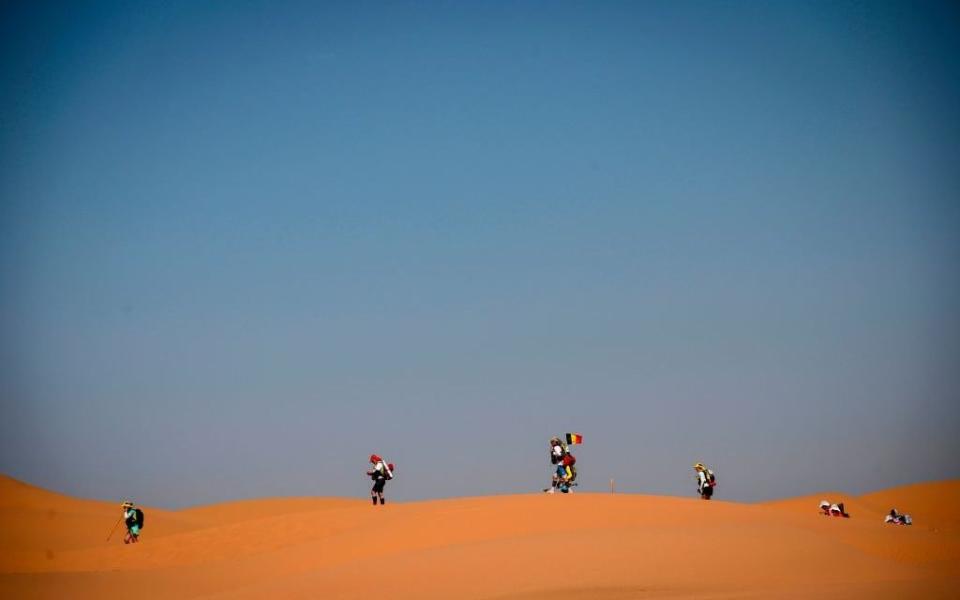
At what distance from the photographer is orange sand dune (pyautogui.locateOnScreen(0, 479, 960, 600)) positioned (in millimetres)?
16969

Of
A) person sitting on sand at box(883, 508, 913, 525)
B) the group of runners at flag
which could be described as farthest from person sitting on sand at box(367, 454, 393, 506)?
person sitting on sand at box(883, 508, 913, 525)

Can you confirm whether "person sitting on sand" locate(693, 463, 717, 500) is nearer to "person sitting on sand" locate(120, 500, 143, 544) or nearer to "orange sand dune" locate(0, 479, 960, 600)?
"orange sand dune" locate(0, 479, 960, 600)

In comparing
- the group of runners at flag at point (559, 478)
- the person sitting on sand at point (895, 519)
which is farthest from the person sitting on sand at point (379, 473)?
the person sitting on sand at point (895, 519)

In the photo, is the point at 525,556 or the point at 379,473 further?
the point at 379,473

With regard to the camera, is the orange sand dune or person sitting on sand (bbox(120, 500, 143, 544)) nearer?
the orange sand dune

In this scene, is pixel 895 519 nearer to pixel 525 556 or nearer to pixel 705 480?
pixel 705 480

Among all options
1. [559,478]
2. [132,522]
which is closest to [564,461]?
[559,478]

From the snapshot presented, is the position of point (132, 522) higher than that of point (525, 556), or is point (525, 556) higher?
point (132, 522)

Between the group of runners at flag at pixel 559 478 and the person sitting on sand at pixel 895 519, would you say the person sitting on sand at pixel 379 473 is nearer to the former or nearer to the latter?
the group of runners at flag at pixel 559 478

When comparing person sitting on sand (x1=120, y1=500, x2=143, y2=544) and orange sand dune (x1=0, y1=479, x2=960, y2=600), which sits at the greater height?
person sitting on sand (x1=120, y1=500, x2=143, y2=544)

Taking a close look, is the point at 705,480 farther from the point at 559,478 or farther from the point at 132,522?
the point at 132,522

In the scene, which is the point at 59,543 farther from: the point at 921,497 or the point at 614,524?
the point at 921,497

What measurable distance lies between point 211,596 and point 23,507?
30.9 m

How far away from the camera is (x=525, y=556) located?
62.7ft
